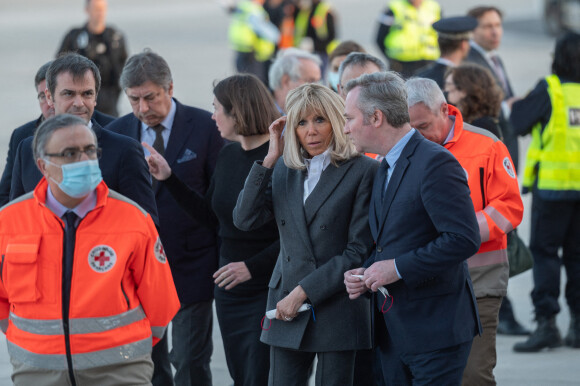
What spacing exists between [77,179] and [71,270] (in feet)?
1.13

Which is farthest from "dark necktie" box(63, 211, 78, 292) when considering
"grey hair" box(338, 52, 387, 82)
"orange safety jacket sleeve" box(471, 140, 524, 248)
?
"grey hair" box(338, 52, 387, 82)

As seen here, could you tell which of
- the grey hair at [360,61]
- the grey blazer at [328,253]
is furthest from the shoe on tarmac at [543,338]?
the grey blazer at [328,253]

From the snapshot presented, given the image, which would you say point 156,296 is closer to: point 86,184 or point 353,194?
point 86,184

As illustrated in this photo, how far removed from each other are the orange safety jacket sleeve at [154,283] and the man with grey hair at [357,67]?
2321 mm

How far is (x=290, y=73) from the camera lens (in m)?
6.96

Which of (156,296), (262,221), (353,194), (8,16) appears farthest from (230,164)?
(8,16)

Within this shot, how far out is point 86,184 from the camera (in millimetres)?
3678

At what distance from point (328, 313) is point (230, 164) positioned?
1139 mm

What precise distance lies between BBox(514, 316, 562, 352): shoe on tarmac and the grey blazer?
2676mm

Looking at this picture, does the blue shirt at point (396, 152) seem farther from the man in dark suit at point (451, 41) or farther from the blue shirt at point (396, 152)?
the man in dark suit at point (451, 41)

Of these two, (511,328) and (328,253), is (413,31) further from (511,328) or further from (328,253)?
(328,253)

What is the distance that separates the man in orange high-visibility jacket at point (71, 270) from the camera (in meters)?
3.67

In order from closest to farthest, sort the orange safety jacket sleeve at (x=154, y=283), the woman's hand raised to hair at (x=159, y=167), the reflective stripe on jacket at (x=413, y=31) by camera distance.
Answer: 1. the orange safety jacket sleeve at (x=154, y=283)
2. the woman's hand raised to hair at (x=159, y=167)
3. the reflective stripe on jacket at (x=413, y=31)

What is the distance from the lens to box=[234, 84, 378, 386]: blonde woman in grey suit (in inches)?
170
